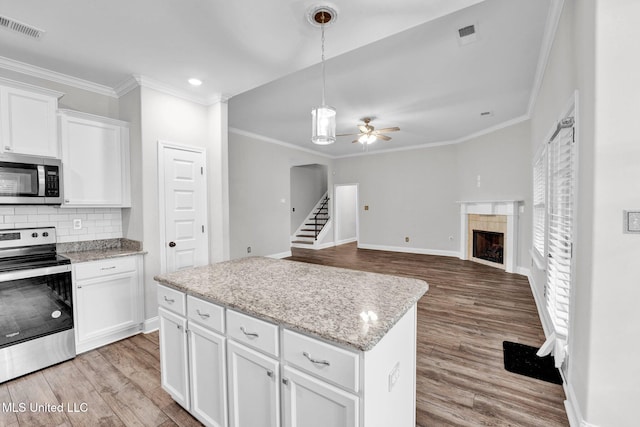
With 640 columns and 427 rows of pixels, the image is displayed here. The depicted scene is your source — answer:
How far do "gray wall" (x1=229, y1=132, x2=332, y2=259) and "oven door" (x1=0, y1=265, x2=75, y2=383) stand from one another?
2.99 meters

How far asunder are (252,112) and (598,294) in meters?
4.55

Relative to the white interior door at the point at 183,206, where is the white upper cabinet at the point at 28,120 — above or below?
above

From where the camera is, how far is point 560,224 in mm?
2182

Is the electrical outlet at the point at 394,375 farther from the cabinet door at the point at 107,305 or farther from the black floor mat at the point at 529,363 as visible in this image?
the cabinet door at the point at 107,305

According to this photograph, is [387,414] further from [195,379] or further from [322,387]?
[195,379]

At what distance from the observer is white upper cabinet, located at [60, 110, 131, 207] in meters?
2.73

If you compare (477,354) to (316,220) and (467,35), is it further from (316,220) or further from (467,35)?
(316,220)

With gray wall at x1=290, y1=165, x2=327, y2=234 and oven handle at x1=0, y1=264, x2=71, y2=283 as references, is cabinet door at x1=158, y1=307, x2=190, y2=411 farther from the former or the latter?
gray wall at x1=290, y1=165, x2=327, y2=234

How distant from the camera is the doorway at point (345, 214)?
882 centimetres

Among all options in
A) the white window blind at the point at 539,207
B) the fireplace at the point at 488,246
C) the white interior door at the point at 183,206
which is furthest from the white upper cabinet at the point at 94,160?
the fireplace at the point at 488,246

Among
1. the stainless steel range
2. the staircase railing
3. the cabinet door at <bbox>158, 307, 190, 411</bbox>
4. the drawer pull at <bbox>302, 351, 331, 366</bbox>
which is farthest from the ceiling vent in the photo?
the staircase railing

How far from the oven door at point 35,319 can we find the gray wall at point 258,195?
2.99 meters

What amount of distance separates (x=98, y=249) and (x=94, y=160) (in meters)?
1.01

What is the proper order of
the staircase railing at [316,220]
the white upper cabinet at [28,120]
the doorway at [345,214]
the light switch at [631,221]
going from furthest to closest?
the doorway at [345,214]
the staircase railing at [316,220]
the white upper cabinet at [28,120]
the light switch at [631,221]
